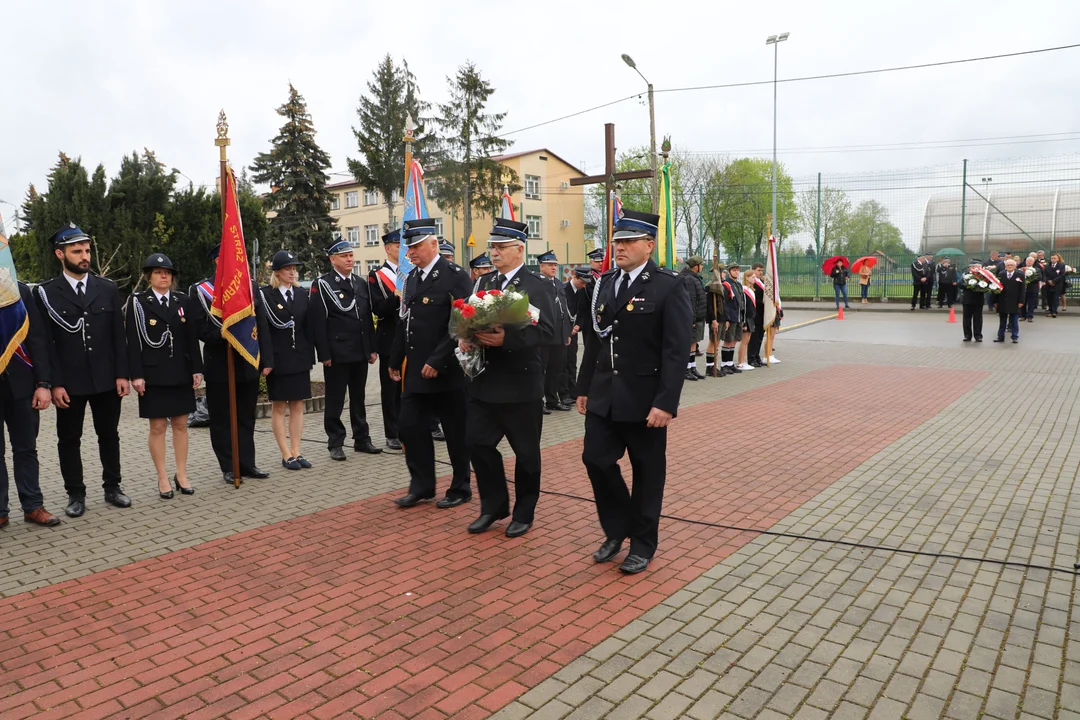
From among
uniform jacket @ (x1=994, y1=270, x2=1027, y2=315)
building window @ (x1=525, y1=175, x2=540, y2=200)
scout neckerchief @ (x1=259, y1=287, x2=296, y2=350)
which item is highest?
building window @ (x1=525, y1=175, x2=540, y2=200)

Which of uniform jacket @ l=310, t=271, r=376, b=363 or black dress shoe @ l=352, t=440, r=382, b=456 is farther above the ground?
uniform jacket @ l=310, t=271, r=376, b=363

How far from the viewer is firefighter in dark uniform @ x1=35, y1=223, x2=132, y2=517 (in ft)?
19.7

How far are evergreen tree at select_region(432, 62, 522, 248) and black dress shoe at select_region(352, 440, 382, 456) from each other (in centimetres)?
4024

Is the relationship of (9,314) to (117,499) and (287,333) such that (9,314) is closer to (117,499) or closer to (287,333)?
(117,499)

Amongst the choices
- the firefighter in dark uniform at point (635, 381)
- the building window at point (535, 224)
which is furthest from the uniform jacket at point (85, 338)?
the building window at point (535, 224)

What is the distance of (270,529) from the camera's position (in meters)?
5.71

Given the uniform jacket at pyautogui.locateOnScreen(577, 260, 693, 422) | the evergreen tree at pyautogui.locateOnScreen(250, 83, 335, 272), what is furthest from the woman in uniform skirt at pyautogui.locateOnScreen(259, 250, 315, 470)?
the evergreen tree at pyautogui.locateOnScreen(250, 83, 335, 272)

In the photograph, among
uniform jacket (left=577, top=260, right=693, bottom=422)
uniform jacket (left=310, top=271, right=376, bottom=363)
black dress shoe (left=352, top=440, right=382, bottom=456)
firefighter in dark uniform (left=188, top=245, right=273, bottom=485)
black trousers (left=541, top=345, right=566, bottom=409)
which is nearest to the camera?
uniform jacket (left=577, top=260, right=693, bottom=422)

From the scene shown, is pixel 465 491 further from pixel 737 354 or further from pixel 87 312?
pixel 737 354

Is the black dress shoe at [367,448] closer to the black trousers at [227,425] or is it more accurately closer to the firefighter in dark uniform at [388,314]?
the firefighter in dark uniform at [388,314]

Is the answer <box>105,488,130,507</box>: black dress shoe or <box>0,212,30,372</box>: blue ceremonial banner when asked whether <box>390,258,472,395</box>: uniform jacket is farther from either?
<box>0,212,30,372</box>: blue ceremonial banner

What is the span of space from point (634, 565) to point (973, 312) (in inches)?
644

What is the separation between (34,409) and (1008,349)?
56.2 feet

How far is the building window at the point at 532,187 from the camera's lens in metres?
58.9
